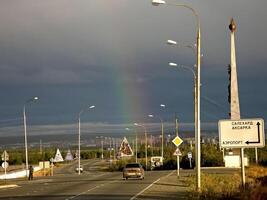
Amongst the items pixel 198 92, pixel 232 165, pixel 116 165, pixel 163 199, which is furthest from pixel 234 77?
pixel 116 165

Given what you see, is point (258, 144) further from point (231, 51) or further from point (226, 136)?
point (231, 51)

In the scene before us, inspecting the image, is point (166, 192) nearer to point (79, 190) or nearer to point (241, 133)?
point (79, 190)

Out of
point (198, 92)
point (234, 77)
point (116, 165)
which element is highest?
point (234, 77)

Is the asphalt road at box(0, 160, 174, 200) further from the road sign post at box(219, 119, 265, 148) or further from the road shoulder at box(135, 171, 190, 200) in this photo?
the road sign post at box(219, 119, 265, 148)

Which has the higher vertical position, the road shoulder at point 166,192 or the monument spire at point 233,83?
the monument spire at point 233,83

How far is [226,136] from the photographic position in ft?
76.9

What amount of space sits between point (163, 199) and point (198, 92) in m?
7.25

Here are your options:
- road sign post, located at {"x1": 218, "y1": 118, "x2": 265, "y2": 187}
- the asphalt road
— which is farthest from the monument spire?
road sign post, located at {"x1": 218, "y1": 118, "x2": 265, "y2": 187}

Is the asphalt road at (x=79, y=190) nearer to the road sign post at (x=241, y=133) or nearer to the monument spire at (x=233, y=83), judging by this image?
the road sign post at (x=241, y=133)

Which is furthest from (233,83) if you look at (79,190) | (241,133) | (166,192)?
(241,133)

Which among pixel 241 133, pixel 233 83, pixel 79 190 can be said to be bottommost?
pixel 79 190

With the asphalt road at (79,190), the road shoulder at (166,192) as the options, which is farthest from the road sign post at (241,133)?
the asphalt road at (79,190)

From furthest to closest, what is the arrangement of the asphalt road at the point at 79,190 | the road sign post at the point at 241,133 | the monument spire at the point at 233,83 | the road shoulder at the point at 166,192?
the monument spire at the point at 233,83
the asphalt road at the point at 79,190
the road shoulder at the point at 166,192
the road sign post at the point at 241,133

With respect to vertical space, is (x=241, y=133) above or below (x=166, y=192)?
above
